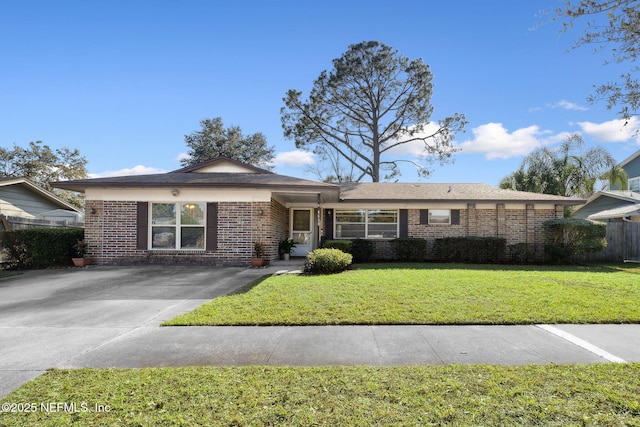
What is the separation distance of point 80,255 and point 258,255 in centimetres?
601

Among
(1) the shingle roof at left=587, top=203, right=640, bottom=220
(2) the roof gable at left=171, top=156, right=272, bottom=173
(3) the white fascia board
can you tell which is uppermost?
(2) the roof gable at left=171, top=156, right=272, bottom=173

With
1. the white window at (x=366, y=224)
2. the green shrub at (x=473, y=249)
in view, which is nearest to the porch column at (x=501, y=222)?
the green shrub at (x=473, y=249)

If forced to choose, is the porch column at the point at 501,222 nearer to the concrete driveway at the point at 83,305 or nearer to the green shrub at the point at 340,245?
the green shrub at the point at 340,245

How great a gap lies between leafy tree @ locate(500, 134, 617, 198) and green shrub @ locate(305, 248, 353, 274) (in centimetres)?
1687

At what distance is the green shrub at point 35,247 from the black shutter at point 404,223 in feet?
41.0

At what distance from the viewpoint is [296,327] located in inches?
207

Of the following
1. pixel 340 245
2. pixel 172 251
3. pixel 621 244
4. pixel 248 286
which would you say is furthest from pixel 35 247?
pixel 621 244

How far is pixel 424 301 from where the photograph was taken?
6.65 m

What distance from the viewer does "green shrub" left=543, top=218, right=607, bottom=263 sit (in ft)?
45.4

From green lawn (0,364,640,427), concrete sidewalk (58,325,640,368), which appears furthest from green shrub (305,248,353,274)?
green lawn (0,364,640,427)

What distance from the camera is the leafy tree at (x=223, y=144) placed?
112 feet

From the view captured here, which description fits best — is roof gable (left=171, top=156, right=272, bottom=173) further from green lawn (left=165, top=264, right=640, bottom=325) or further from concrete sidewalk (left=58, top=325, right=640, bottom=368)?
concrete sidewalk (left=58, top=325, right=640, bottom=368)

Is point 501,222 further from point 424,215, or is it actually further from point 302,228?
point 302,228

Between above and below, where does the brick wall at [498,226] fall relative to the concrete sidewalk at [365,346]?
above
